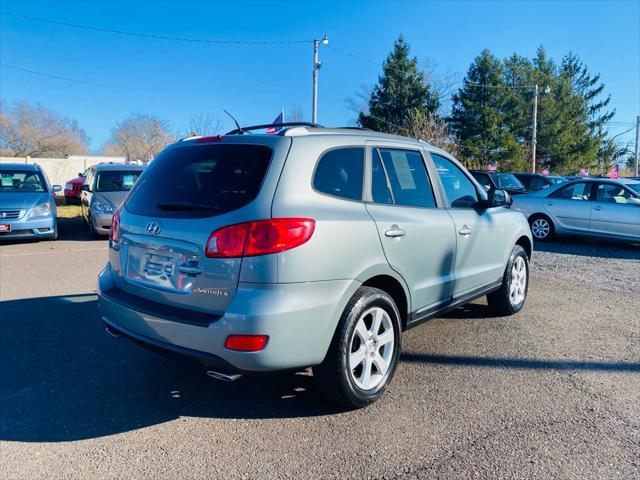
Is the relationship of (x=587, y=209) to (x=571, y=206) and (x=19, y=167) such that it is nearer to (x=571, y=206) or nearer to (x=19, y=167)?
(x=571, y=206)

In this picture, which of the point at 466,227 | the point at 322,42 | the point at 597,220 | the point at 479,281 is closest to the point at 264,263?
the point at 466,227

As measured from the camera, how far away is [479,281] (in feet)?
15.0

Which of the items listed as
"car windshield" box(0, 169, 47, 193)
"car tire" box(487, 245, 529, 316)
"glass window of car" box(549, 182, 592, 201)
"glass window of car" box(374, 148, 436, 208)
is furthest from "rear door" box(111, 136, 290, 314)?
"glass window of car" box(549, 182, 592, 201)

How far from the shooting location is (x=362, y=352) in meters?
3.20

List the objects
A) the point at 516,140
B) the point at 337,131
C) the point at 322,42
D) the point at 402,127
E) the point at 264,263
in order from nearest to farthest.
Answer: the point at 264,263
the point at 337,131
the point at 322,42
the point at 402,127
the point at 516,140

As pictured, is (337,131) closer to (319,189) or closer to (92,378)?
(319,189)

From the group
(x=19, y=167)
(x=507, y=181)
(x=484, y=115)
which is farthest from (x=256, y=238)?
(x=484, y=115)

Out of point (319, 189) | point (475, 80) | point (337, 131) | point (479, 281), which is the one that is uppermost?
point (475, 80)

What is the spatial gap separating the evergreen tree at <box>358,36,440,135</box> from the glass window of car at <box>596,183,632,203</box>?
28.7 metres

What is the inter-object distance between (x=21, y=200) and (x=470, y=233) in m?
9.30

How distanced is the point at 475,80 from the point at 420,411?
44.0m

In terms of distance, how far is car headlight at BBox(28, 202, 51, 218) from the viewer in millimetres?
9930

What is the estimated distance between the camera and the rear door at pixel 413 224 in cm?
337

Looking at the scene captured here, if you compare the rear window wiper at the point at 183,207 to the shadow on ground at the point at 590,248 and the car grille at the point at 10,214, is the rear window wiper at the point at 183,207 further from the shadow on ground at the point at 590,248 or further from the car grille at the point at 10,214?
the shadow on ground at the point at 590,248
